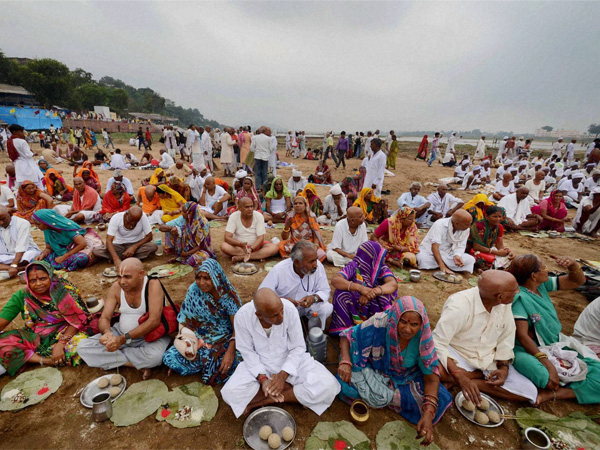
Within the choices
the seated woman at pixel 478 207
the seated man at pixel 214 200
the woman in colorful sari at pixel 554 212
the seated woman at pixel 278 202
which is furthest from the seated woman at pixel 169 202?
the woman in colorful sari at pixel 554 212

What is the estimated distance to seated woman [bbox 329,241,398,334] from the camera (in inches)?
118

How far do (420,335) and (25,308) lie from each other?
12.0 feet

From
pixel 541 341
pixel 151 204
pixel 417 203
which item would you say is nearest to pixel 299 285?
pixel 541 341

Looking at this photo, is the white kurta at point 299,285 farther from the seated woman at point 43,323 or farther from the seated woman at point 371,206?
the seated woman at point 371,206

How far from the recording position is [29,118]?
81.9 ft

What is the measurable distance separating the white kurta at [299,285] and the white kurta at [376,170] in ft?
Answer: 16.2

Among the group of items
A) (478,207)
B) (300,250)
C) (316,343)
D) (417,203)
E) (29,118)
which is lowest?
(316,343)

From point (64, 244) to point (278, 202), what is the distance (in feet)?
14.1

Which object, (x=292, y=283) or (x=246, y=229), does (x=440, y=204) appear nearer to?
(x=246, y=229)

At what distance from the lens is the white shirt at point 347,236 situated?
4480 millimetres

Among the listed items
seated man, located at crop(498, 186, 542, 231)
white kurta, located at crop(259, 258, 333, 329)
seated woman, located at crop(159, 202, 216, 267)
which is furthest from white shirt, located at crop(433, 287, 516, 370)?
seated man, located at crop(498, 186, 542, 231)

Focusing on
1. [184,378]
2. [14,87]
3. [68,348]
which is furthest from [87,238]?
[14,87]

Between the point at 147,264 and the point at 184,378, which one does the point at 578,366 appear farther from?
the point at 147,264

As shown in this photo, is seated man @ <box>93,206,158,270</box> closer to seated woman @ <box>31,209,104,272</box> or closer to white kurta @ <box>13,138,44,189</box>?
seated woman @ <box>31,209,104,272</box>
